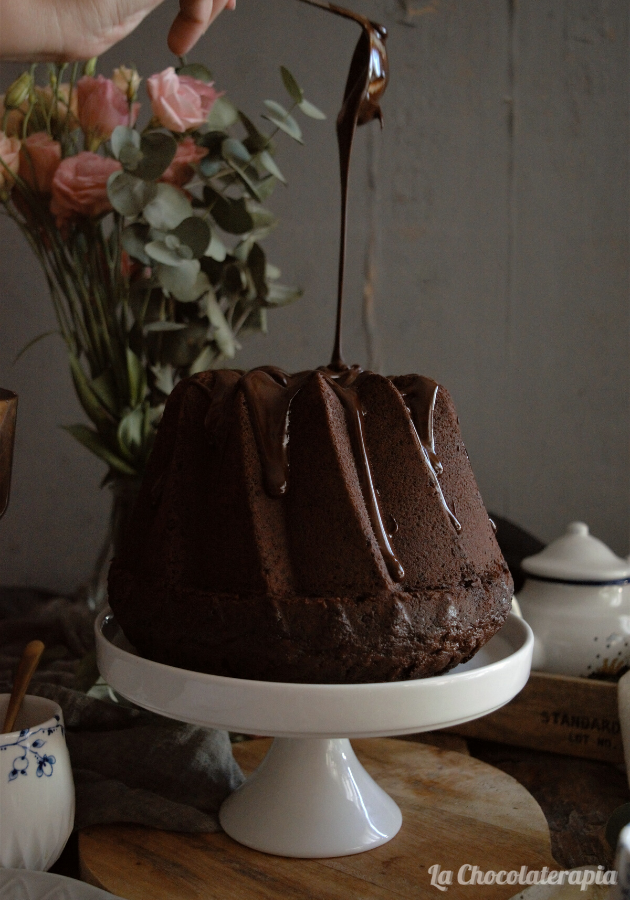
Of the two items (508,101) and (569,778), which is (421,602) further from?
(508,101)

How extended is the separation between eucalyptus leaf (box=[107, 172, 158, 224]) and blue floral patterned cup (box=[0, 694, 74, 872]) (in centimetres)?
62

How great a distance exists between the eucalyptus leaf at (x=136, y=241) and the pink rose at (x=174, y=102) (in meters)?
0.14

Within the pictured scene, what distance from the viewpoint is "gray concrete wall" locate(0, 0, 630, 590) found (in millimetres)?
1777

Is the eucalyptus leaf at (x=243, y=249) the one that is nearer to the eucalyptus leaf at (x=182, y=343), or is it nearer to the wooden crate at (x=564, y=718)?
the eucalyptus leaf at (x=182, y=343)

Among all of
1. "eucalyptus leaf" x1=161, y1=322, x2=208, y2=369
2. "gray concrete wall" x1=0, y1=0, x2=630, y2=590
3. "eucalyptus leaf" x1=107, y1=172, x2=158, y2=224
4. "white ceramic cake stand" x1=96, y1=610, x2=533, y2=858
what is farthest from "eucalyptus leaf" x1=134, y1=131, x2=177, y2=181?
"gray concrete wall" x1=0, y1=0, x2=630, y2=590

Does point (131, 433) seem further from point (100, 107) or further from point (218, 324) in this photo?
point (100, 107)

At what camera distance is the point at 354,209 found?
5.94 ft

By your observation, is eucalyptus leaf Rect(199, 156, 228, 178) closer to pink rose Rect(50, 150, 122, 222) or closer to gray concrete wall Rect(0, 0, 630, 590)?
pink rose Rect(50, 150, 122, 222)

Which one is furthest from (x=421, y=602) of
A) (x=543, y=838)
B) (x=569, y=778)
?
(x=569, y=778)

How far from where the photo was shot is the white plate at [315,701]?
2.46 feet

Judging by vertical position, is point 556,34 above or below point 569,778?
above

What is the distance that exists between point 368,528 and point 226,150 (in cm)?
62

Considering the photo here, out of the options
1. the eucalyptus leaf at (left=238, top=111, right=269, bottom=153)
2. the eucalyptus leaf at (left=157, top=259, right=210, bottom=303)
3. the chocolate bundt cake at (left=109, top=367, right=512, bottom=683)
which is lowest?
the chocolate bundt cake at (left=109, top=367, right=512, bottom=683)

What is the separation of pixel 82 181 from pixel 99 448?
366 mm
